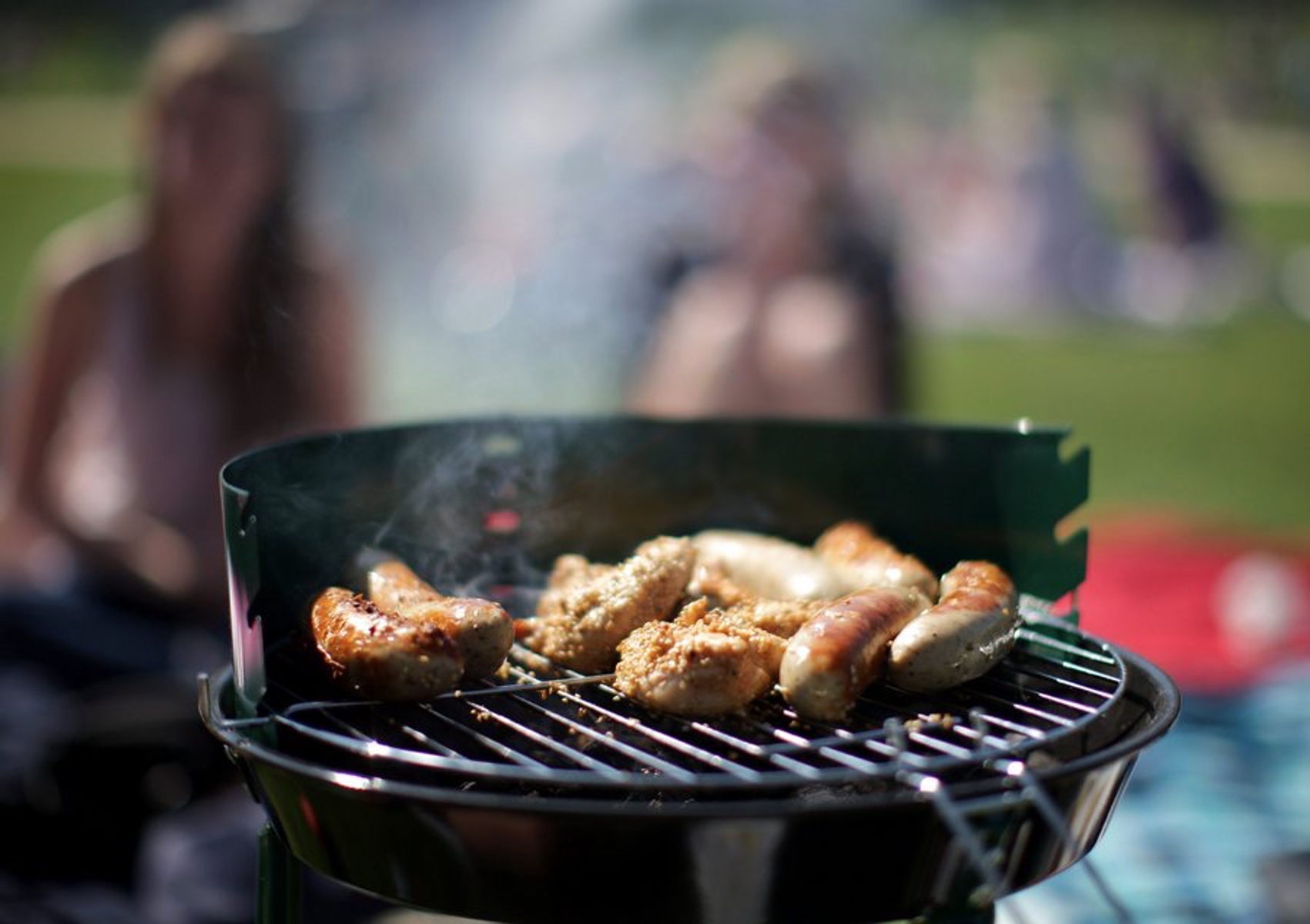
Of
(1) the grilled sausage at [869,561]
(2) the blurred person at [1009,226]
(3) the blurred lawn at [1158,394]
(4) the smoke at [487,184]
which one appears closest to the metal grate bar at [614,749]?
(1) the grilled sausage at [869,561]

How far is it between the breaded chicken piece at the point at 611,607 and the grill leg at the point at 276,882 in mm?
556

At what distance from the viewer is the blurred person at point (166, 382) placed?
4.55 metres

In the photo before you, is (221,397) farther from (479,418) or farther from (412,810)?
(412,810)

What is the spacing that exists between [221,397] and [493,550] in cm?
278

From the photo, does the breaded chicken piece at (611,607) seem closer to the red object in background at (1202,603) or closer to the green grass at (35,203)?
the red object in background at (1202,603)

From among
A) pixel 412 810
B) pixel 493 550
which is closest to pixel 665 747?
pixel 412 810

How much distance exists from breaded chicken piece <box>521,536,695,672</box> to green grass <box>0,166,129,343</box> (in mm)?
17189

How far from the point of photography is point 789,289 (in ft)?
18.6

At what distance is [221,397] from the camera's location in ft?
16.6

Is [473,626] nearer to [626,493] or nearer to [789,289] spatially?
[626,493]

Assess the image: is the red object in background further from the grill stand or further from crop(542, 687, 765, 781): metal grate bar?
the grill stand

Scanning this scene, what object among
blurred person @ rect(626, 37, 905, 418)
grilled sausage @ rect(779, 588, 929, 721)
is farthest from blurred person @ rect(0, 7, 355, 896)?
grilled sausage @ rect(779, 588, 929, 721)

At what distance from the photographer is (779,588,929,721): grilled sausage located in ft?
6.09

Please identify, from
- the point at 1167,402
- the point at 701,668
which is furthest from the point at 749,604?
the point at 1167,402
